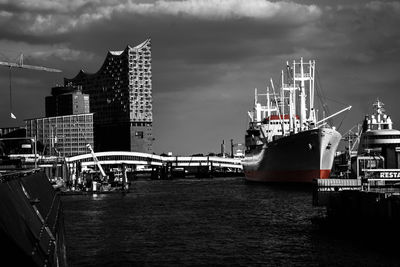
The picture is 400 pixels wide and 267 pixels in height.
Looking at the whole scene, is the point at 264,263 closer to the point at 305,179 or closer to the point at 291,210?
the point at 291,210

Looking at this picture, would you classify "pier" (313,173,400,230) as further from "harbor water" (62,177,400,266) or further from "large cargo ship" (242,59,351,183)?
"large cargo ship" (242,59,351,183)

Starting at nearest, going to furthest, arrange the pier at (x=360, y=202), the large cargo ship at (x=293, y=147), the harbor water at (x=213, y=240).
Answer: the harbor water at (x=213, y=240) → the pier at (x=360, y=202) → the large cargo ship at (x=293, y=147)

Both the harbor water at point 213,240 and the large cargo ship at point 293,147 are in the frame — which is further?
the large cargo ship at point 293,147

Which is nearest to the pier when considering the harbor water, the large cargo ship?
the harbor water

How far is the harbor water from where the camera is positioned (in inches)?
1410

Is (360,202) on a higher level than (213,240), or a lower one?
higher

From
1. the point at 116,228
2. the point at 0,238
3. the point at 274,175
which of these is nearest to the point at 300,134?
the point at 274,175

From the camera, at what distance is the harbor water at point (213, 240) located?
117ft

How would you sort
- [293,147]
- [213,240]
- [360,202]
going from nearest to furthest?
[213,240]
[360,202]
[293,147]

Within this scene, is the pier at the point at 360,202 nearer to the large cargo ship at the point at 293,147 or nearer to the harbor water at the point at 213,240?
the harbor water at the point at 213,240

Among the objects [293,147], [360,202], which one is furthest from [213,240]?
[293,147]

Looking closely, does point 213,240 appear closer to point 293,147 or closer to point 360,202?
point 360,202

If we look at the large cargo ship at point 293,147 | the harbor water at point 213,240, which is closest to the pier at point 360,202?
the harbor water at point 213,240

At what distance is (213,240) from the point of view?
44.4 meters
